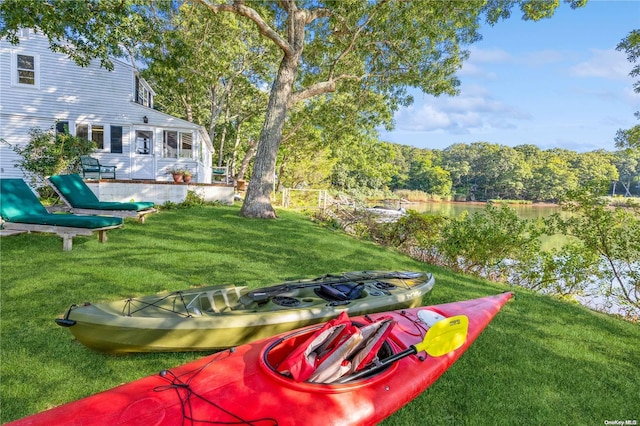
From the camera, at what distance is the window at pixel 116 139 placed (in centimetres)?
1589

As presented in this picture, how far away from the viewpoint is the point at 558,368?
374 centimetres

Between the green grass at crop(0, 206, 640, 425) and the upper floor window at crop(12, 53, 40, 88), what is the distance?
11943mm

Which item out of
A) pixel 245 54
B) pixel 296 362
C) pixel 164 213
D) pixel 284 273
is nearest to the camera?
pixel 296 362

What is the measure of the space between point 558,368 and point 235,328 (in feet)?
11.9

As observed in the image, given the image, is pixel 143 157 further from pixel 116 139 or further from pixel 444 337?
pixel 444 337

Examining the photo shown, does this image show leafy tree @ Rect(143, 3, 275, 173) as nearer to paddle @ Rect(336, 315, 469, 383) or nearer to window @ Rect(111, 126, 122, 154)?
window @ Rect(111, 126, 122, 154)

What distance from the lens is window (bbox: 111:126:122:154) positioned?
1589cm

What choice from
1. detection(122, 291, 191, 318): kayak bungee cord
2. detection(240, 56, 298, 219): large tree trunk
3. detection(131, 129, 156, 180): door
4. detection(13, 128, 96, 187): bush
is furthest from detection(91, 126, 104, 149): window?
detection(122, 291, 191, 318): kayak bungee cord

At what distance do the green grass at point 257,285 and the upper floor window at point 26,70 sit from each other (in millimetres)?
11943

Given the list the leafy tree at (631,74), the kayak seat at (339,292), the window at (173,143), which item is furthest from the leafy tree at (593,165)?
the kayak seat at (339,292)

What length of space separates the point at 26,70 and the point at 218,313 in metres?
18.1

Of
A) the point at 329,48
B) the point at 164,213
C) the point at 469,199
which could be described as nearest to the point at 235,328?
the point at 164,213

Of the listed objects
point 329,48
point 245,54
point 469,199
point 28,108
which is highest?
point 245,54

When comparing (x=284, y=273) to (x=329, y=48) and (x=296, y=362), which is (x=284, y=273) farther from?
(x=329, y=48)
